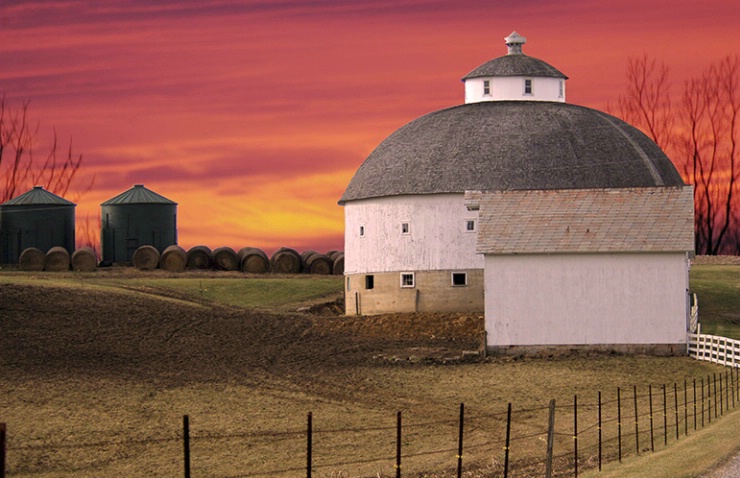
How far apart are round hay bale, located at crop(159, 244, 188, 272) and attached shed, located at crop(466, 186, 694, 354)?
30.4 metres

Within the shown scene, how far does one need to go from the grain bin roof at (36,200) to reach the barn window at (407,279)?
3160cm

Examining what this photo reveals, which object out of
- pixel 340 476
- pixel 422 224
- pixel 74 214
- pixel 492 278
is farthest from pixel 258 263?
pixel 340 476

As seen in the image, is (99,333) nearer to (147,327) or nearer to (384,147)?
(147,327)

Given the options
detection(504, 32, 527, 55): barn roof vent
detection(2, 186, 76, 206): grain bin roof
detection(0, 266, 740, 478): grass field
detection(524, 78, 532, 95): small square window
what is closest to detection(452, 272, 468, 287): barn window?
detection(0, 266, 740, 478): grass field

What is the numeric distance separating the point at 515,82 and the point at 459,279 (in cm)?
1171

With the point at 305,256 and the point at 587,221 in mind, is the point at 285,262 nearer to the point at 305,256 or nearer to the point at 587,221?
the point at 305,256

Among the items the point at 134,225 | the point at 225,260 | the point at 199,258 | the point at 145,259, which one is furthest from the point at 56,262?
the point at 225,260

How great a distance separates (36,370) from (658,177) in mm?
29546

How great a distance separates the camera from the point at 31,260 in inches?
2685

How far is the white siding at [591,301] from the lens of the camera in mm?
41969

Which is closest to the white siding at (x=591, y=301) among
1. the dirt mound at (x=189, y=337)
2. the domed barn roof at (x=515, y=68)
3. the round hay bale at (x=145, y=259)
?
the dirt mound at (x=189, y=337)

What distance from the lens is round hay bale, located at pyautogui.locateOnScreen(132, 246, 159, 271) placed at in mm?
70000

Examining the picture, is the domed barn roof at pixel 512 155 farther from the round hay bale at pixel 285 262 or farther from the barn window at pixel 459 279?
the round hay bale at pixel 285 262

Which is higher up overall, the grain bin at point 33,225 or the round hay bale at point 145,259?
the grain bin at point 33,225
